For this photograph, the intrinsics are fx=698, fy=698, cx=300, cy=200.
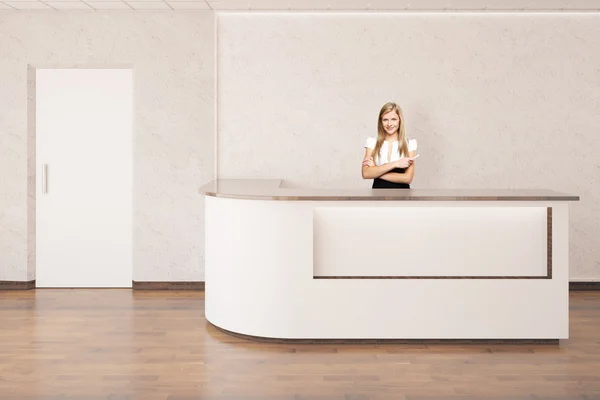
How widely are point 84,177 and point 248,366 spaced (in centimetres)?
331

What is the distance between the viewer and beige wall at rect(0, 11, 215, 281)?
6.57m

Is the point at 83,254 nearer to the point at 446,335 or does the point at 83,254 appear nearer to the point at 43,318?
the point at 43,318

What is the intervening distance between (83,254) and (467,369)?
4.09 meters

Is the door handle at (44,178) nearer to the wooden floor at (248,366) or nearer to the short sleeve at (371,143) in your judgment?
the wooden floor at (248,366)

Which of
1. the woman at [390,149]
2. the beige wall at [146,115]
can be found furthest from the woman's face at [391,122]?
the beige wall at [146,115]

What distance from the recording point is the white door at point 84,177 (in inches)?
264

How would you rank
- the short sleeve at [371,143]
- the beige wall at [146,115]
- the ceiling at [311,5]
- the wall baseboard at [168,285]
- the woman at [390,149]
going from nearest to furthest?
the woman at [390,149]
the short sleeve at [371,143]
the ceiling at [311,5]
the beige wall at [146,115]
the wall baseboard at [168,285]

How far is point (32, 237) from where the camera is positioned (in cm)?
674

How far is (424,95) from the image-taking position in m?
6.62

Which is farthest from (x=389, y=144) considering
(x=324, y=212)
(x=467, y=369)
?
(x=467, y=369)

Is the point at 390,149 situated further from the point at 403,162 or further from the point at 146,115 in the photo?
the point at 146,115

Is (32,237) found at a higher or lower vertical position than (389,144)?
lower

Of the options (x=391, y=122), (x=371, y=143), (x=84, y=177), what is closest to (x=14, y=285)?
(x=84, y=177)

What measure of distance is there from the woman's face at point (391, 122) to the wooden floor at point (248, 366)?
1.72 m
